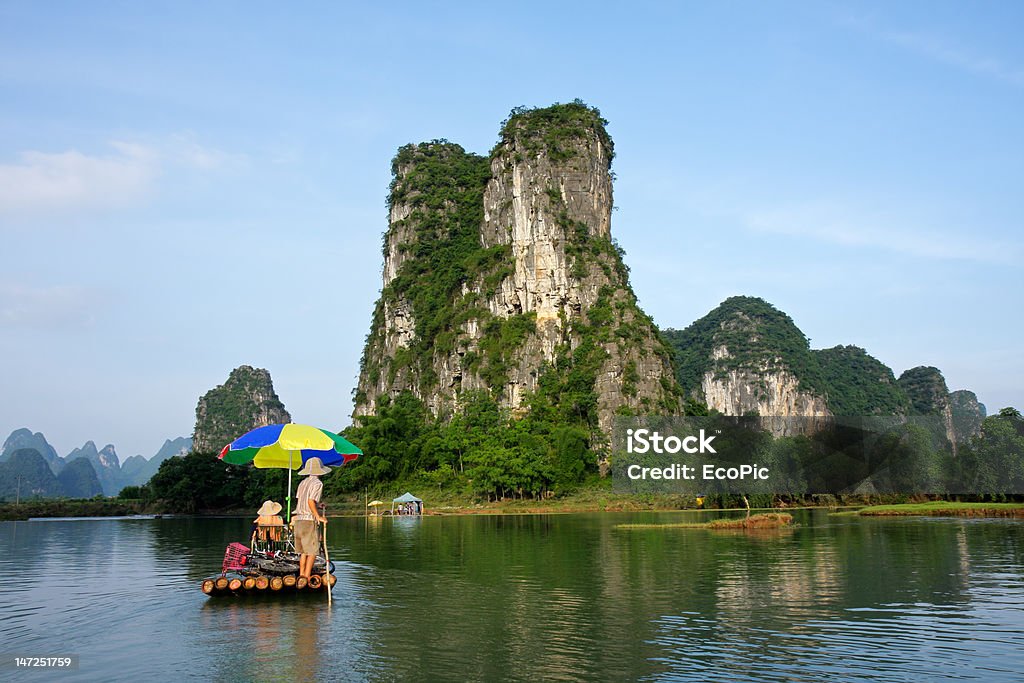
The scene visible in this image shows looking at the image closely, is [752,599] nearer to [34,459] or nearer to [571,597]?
[571,597]

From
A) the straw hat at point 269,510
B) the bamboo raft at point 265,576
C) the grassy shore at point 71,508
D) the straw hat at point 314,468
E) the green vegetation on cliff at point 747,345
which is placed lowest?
the grassy shore at point 71,508

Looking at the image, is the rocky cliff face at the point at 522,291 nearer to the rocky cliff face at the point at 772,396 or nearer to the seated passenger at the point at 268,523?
the rocky cliff face at the point at 772,396

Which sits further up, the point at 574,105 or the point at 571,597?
the point at 574,105

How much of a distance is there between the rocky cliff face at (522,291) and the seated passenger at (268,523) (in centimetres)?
6896

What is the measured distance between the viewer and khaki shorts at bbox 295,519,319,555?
59.6 feet

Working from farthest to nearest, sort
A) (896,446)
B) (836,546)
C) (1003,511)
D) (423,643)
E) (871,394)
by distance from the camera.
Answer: (871,394), (896,446), (1003,511), (836,546), (423,643)

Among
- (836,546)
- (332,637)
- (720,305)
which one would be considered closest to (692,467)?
(836,546)

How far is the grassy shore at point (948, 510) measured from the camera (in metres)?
45.0

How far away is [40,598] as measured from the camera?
19328 millimetres

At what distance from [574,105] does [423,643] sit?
329ft

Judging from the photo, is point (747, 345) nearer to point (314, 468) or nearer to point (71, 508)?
point (71, 508)

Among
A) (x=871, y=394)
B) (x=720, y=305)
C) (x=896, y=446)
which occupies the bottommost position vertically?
(x=896, y=446)

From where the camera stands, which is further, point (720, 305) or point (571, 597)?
A: point (720, 305)

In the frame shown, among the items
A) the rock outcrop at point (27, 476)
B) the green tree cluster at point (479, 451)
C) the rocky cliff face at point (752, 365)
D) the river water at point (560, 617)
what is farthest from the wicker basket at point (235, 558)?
the rock outcrop at point (27, 476)
